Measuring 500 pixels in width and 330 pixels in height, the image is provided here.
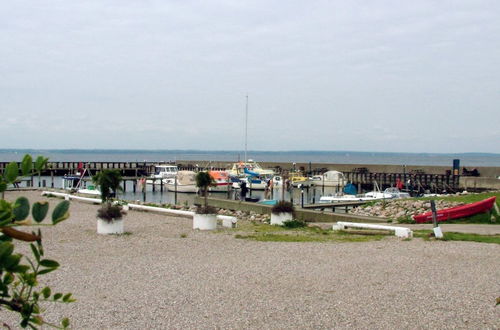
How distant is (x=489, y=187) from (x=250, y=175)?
74.4 ft

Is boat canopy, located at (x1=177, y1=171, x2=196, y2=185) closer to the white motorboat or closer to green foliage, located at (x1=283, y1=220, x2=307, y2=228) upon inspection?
the white motorboat

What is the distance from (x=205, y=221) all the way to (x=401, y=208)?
11.5 metres

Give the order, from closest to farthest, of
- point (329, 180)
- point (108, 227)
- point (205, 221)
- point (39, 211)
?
point (39, 211), point (108, 227), point (205, 221), point (329, 180)

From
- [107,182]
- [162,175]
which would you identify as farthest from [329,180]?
[107,182]

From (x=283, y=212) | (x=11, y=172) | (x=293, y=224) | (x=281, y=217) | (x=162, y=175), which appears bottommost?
(x=162, y=175)

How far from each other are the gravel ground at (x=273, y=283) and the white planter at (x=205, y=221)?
99.0 inches

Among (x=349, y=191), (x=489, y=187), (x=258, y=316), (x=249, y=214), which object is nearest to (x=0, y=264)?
(x=258, y=316)

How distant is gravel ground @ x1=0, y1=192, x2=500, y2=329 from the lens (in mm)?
7645

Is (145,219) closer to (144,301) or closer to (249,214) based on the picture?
(249,214)

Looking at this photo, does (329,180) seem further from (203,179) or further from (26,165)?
(26,165)

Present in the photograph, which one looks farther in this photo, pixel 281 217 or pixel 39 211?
pixel 281 217

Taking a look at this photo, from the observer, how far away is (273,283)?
31.9 feet

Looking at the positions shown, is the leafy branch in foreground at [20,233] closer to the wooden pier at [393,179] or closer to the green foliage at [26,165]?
the green foliage at [26,165]

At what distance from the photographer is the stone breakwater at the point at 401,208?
2446 cm
